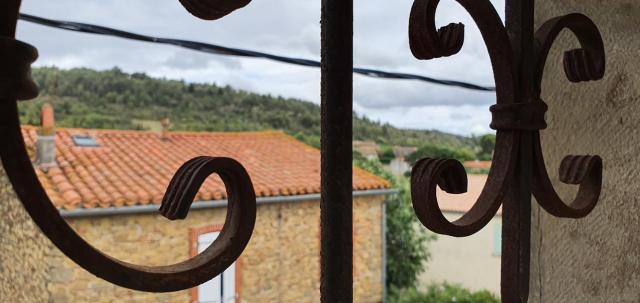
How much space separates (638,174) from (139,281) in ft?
1.42

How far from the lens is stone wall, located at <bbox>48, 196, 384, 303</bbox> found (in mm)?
4406

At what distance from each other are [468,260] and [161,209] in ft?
33.2

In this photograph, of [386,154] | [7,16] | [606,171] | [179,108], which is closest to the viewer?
[7,16]

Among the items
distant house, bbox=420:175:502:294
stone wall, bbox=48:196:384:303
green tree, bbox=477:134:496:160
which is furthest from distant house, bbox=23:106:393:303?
distant house, bbox=420:175:502:294

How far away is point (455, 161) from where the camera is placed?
0.34 meters

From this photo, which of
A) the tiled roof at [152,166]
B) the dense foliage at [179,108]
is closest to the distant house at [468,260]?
the tiled roof at [152,166]

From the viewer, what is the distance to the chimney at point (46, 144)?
4785mm

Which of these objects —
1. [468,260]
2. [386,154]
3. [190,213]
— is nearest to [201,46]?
[190,213]

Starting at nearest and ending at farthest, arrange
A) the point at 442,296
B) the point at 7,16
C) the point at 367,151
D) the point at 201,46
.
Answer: the point at 7,16 < the point at 201,46 < the point at 442,296 < the point at 367,151

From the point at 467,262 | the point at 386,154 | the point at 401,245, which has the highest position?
the point at 386,154

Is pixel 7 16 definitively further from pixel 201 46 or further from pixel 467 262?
pixel 467 262

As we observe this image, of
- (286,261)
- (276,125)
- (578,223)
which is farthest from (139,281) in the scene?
(276,125)

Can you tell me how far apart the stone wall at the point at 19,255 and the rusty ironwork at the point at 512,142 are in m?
4.61

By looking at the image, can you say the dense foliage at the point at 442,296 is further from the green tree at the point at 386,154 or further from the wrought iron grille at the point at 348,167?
the wrought iron grille at the point at 348,167
